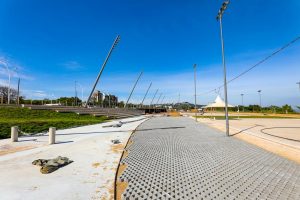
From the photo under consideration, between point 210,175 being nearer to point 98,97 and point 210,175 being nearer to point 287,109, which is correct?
point 287,109

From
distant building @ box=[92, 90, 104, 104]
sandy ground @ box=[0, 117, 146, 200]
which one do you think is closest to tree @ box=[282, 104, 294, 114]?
sandy ground @ box=[0, 117, 146, 200]

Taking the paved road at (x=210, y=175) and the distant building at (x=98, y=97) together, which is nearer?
the paved road at (x=210, y=175)

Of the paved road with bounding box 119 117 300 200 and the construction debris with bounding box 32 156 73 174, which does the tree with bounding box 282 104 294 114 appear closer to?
the paved road with bounding box 119 117 300 200

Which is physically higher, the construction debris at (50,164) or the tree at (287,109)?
the tree at (287,109)

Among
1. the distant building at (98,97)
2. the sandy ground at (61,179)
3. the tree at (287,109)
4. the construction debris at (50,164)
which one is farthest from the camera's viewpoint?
the distant building at (98,97)

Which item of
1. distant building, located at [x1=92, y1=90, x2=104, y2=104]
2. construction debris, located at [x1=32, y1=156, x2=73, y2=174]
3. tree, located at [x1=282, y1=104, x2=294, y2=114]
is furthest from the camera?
distant building, located at [x1=92, y1=90, x2=104, y2=104]

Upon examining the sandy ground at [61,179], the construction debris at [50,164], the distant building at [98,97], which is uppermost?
the distant building at [98,97]

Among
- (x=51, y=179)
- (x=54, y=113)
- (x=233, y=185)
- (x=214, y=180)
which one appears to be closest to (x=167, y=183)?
(x=214, y=180)

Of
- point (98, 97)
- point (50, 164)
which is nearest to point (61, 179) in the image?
point (50, 164)

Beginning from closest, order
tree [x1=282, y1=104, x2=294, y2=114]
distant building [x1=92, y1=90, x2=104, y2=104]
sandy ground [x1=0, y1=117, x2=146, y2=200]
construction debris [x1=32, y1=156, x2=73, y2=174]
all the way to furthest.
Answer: sandy ground [x1=0, y1=117, x2=146, y2=200] < construction debris [x1=32, y1=156, x2=73, y2=174] < tree [x1=282, y1=104, x2=294, y2=114] < distant building [x1=92, y1=90, x2=104, y2=104]

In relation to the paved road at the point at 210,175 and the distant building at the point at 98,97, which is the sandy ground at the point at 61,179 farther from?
the distant building at the point at 98,97

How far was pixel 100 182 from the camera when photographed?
4926mm

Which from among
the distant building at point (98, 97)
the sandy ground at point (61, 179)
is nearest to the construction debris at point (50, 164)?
the sandy ground at point (61, 179)

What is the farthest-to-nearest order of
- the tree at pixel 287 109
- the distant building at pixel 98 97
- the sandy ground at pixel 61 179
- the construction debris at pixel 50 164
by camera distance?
the distant building at pixel 98 97
the tree at pixel 287 109
the construction debris at pixel 50 164
the sandy ground at pixel 61 179
